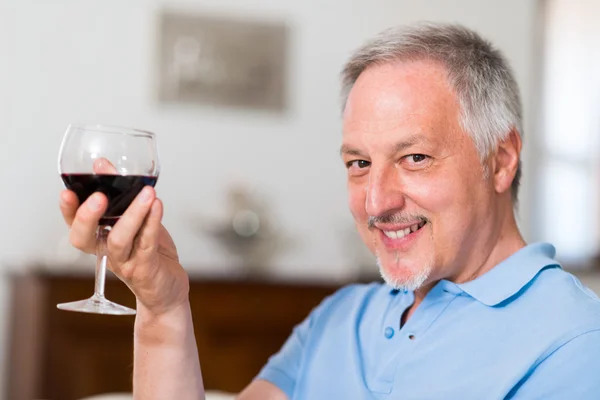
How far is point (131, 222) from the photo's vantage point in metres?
1.25

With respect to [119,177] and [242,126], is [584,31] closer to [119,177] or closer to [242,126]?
[242,126]

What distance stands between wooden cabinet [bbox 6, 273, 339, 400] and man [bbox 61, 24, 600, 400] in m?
2.11

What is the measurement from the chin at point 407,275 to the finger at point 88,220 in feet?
1.94

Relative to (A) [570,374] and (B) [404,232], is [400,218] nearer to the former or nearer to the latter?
(B) [404,232]

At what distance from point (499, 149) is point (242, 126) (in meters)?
2.91

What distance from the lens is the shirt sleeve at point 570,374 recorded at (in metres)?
1.35

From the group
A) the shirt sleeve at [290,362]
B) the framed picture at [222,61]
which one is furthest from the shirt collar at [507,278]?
the framed picture at [222,61]

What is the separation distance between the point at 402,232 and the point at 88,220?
623 millimetres

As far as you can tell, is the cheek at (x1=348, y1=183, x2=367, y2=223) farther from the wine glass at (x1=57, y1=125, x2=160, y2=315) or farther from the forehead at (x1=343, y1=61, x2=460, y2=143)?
the wine glass at (x1=57, y1=125, x2=160, y2=315)

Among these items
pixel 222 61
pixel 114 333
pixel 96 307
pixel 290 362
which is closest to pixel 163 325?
pixel 96 307

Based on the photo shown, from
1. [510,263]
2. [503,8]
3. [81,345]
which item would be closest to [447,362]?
[510,263]

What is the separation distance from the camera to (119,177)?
1293 mm

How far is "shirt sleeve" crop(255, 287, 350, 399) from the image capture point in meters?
1.84

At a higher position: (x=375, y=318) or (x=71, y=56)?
(x=71, y=56)
